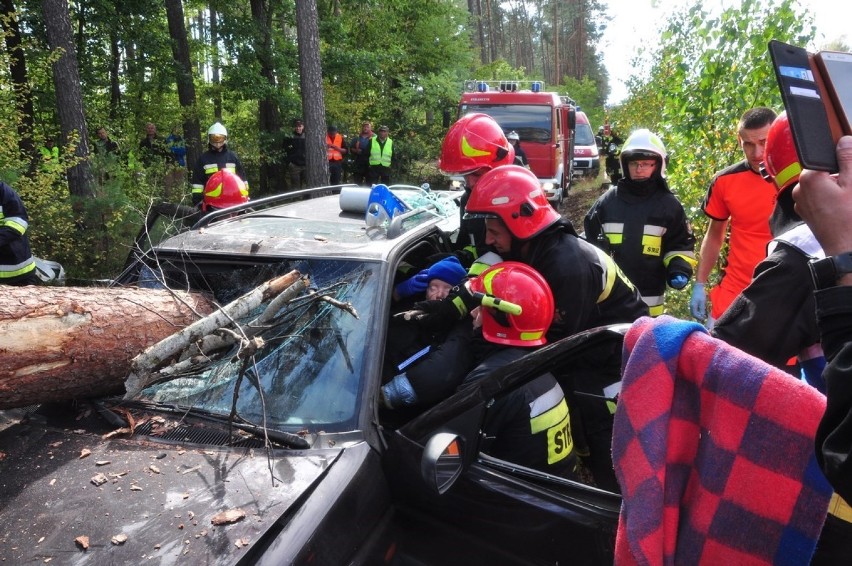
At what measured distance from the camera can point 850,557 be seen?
1.23 m

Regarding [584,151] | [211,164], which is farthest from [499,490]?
[584,151]

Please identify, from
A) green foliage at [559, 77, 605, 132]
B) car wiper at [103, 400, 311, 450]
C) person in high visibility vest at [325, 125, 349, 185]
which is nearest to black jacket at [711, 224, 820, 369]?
car wiper at [103, 400, 311, 450]

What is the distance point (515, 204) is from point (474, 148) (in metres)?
1.59

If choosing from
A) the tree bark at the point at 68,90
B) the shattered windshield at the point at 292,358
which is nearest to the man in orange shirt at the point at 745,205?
the shattered windshield at the point at 292,358

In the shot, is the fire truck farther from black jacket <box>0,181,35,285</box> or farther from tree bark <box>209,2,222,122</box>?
black jacket <box>0,181,35,285</box>

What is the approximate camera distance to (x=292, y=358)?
94.3 inches

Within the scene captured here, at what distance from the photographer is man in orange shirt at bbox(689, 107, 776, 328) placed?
11.8 feet

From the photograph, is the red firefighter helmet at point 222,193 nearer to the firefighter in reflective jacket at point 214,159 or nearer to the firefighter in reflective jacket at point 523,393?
the firefighter in reflective jacket at point 214,159

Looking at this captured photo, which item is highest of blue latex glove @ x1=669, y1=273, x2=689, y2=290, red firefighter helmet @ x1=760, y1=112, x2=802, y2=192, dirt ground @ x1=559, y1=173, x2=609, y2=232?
red firefighter helmet @ x1=760, y1=112, x2=802, y2=192

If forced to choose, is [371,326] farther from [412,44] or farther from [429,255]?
[412,44]

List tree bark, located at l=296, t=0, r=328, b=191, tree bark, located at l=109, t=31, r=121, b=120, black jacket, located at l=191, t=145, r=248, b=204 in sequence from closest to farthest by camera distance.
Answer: black jacket, located at l=191, t=145, r=248, b=204 → tree bark, located at l=296, t=0, r=328, b=191 → tree bark, located at l=109, t=31, r=121, b=120

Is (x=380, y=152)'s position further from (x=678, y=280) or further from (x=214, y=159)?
(x=678, y=280)

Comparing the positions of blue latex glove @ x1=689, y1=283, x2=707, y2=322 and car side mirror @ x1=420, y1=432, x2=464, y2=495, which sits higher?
car side mirror @ x1=420, y1=432, x2=464, y2=495

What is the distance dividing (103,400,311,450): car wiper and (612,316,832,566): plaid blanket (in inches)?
43.9
